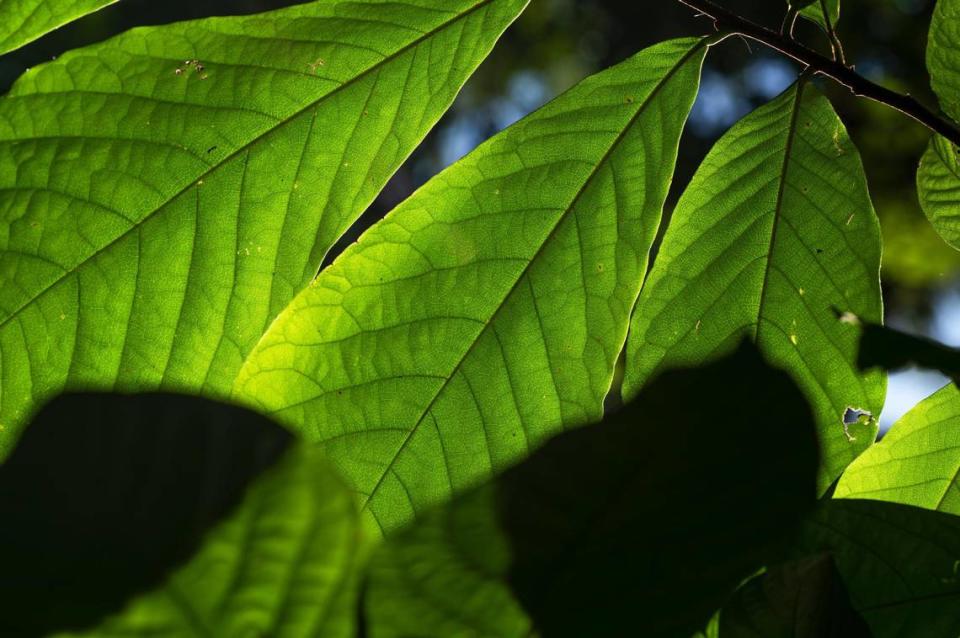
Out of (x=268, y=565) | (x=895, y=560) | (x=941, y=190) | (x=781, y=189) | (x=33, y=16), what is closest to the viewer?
(x=268, y=565)

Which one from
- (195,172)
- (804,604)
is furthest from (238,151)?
(804,604)

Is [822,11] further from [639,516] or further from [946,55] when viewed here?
[639,516]

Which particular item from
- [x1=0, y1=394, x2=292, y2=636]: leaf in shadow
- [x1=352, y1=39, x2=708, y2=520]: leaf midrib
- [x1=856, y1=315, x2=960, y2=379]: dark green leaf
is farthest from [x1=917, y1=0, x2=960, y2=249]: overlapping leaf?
[x1=0, y1=394, x2=292, y2=636]: leaf in shadow

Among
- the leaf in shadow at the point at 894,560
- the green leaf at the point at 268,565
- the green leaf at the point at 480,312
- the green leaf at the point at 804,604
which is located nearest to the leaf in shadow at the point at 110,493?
the green leaf at the point at 268,565

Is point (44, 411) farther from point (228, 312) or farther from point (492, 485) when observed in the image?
point (228, 312)

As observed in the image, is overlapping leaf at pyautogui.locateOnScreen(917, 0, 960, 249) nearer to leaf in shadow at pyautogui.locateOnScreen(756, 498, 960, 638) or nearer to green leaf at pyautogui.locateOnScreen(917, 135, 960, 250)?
green leaf at pyautogui.locateOnScreen(917, 135, 960, 250)
